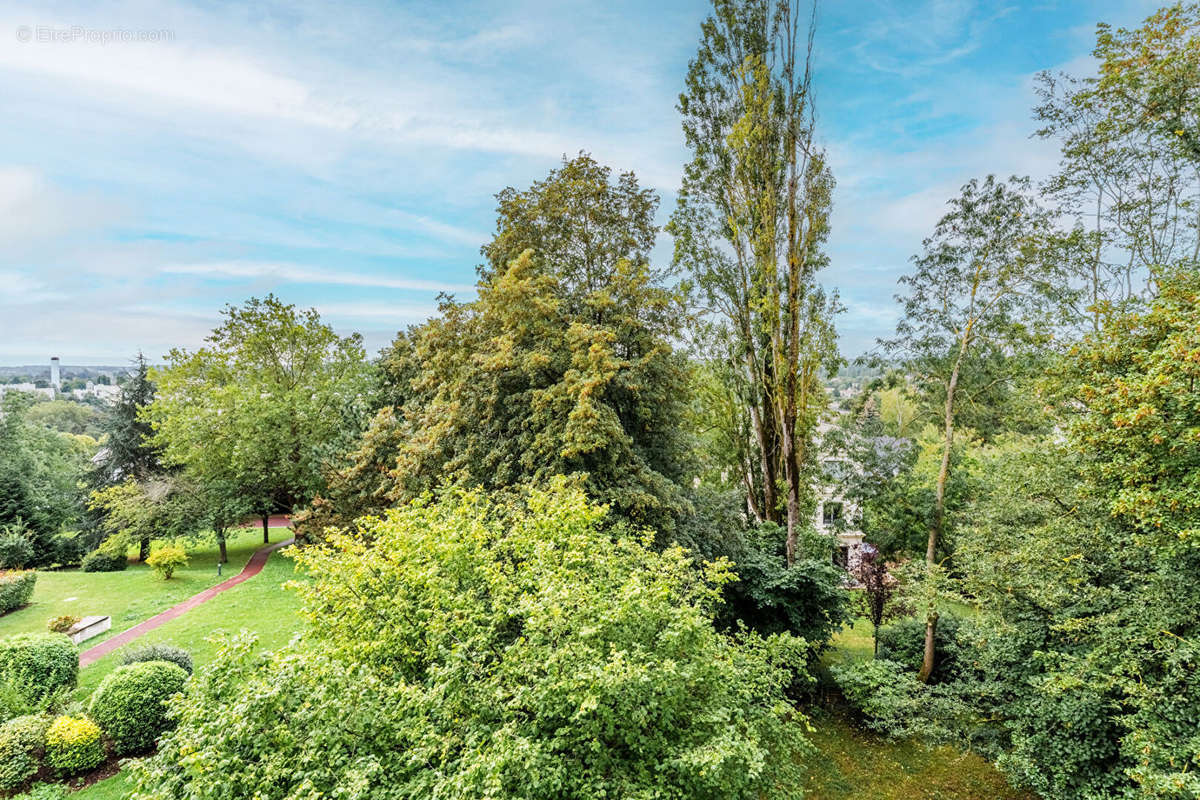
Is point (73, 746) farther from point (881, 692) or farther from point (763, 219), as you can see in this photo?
point (763, 219)

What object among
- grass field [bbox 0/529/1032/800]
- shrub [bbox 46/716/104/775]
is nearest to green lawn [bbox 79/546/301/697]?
grass field [bbox 0/529/1032/800]

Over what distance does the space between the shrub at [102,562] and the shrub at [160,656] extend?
13.5m

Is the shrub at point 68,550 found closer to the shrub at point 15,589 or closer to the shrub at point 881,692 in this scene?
the shrub at point 15,589

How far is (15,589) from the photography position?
13.5m

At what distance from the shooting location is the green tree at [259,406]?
1900cm

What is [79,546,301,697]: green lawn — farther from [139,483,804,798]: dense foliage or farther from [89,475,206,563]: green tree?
[139,483,804,798]: dense foliage

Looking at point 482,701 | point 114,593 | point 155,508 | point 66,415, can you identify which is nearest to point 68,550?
point 155,508

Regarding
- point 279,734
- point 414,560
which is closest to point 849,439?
point 414,560

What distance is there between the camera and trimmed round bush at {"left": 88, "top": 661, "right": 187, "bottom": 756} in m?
7.83

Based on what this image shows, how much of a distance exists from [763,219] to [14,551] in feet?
92.3

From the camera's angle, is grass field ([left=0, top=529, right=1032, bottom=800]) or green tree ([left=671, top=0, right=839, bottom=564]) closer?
grass field ([left=0, top=529, right=1032, bottom=800])

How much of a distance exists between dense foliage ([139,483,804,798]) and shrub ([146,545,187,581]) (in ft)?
50.3

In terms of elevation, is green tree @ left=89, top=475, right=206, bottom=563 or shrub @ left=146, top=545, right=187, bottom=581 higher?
green tree @ left=89, top=475, right=206, bottom=563

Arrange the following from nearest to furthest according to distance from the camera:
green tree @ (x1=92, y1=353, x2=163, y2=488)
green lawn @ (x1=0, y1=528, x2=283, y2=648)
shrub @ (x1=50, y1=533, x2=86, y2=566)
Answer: green lawn @ (x1=0, y1=528, x2=283, y2=648) → shrub @ (x1=50, y1=533, x2=86, y2=566) → green tree @ (x1=92, y1=353, x2=163, y2=488)
